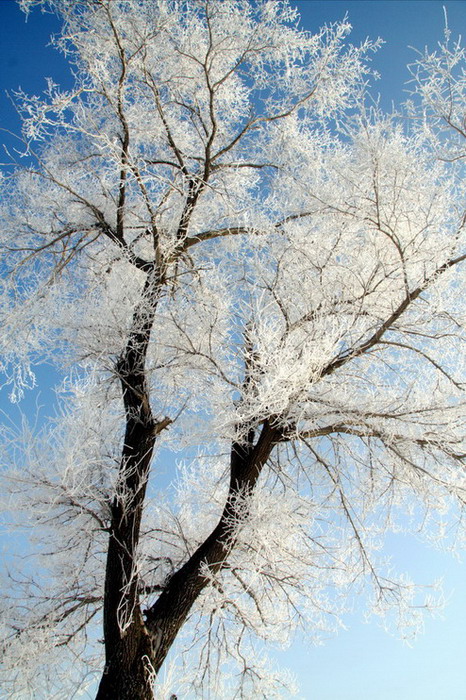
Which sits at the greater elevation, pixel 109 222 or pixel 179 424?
pixel 109 222

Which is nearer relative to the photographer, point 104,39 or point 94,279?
point 104,39

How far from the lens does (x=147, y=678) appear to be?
423 centimetres

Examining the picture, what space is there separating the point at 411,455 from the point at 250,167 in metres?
3.50

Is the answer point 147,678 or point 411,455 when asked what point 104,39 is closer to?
point 411,455

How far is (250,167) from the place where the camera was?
257 inches

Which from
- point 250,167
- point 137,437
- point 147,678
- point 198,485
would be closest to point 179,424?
point 137,437

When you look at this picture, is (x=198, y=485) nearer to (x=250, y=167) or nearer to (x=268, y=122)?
(x=250, y=167)

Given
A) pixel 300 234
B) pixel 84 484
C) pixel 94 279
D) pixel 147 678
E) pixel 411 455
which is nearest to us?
pixel 147 678

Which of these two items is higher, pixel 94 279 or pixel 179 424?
pixel 94 279

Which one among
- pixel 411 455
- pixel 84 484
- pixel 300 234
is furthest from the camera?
pixel 300 234

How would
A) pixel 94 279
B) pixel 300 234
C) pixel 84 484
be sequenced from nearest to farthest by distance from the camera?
pixel 84 484, pixel 300 234, pixel 94 279

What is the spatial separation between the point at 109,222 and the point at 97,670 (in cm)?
417

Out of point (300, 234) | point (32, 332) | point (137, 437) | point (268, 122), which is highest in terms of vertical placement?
point (268, 122)

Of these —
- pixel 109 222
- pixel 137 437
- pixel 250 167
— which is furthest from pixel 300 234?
pixel 137 437
